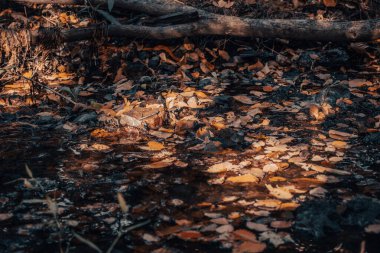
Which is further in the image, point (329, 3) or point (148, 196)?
point (329, 3)

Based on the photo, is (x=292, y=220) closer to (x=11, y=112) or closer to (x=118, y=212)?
(x=118, y=212)

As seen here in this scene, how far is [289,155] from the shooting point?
2.66 m

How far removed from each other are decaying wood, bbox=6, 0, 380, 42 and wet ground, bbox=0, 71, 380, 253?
101 cm

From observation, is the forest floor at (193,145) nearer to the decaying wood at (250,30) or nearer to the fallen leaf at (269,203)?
the fallen leaf at (269,203)

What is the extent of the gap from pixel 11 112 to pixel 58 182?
1286 mm

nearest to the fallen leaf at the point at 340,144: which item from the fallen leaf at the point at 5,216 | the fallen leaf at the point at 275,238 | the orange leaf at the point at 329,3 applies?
the fallen leaf at the point at 275,238

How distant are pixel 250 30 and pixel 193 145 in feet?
6.22

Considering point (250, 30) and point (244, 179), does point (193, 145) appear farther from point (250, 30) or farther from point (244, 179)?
point (250, 30)

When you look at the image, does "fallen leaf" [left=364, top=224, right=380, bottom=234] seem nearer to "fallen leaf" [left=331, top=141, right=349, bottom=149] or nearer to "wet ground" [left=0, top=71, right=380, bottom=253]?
"wet ground" [left=0, top=71, right=380, bottom=253]

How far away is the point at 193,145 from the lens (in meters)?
2.82

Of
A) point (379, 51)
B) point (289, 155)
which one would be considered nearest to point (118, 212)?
point (289, 155)

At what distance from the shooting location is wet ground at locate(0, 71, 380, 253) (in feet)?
6.16

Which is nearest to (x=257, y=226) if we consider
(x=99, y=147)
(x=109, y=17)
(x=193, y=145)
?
(x=193, y=145)

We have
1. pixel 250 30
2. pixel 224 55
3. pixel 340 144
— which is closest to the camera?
pixel 340 144
